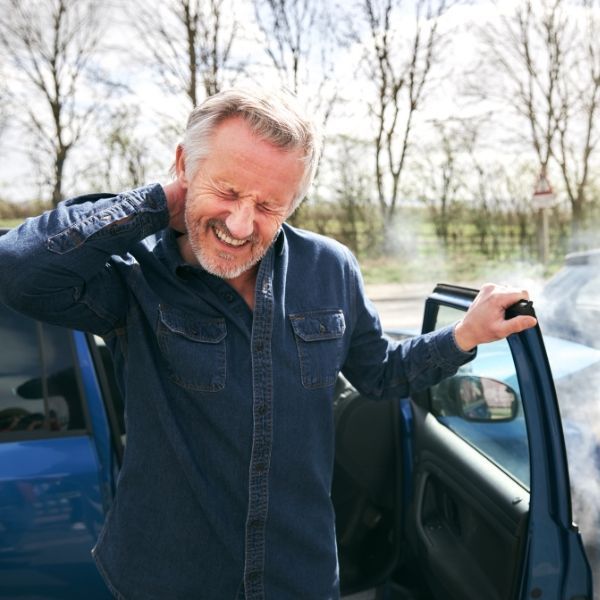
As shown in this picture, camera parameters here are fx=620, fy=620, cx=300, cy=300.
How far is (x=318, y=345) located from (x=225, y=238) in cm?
32

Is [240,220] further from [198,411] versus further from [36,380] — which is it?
A: [36,380]

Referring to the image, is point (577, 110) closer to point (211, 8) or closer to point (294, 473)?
point (211, 8)

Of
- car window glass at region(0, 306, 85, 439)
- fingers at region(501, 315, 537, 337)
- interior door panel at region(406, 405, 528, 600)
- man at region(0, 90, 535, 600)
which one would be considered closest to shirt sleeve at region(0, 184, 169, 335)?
man at region(0, 90, 535, 600)

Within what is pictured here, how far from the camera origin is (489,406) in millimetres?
1877

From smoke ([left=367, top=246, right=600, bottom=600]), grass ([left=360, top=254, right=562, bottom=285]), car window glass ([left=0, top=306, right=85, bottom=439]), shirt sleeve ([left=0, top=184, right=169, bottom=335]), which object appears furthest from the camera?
grass ([left=360, top=254, right=562, bottom=285])

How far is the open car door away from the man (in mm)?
314

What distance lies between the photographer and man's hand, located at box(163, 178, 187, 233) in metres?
1.37

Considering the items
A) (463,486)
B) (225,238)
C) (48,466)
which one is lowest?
(463,486)

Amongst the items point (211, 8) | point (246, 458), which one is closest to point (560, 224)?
point (211, 8)

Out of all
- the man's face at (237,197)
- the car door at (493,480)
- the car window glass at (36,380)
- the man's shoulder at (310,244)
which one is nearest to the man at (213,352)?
the man's face at (237,197)

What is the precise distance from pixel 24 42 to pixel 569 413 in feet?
46.2

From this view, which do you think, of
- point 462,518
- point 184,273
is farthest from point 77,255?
point 462,518

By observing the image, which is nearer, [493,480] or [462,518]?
[493,480]

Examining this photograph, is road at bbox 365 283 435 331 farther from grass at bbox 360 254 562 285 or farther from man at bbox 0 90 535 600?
man at bbox 0 90 535 600
